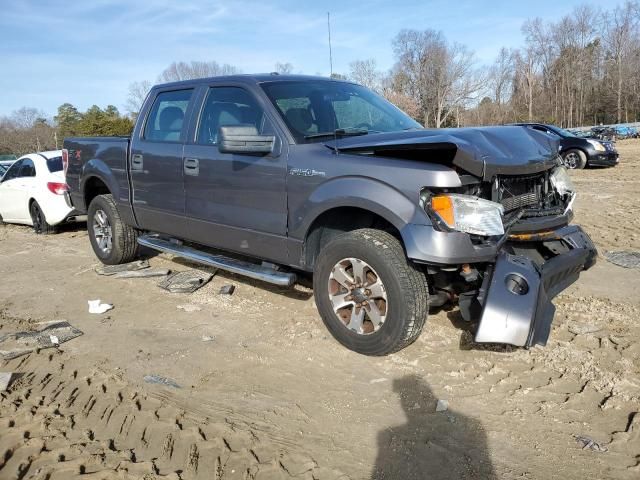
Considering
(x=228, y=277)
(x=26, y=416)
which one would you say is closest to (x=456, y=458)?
(x=26, y=416)

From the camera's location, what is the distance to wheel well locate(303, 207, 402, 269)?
3848 mm

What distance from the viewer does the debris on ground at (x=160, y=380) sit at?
346cm

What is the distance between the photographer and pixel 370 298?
3.60 meters

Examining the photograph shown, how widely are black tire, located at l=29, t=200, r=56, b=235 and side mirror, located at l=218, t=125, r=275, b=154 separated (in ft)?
20.8

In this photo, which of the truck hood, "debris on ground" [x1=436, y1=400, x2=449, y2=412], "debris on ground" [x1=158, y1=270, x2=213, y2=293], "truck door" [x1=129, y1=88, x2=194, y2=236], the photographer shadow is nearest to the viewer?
the photographer shadow

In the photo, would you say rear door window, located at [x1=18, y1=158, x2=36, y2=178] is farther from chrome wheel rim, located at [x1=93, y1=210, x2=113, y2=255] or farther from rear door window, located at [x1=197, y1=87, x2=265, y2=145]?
rear door window, located at [x1=197, y1=87, x2=265, y2=145]

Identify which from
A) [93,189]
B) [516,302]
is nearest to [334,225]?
[516,302]

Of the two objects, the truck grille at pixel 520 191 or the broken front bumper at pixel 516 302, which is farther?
the truck grille at pixel 520 191

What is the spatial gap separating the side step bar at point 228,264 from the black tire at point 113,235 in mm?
325

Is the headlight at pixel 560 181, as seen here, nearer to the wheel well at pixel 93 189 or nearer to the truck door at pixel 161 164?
the truck door at pixel 161 164

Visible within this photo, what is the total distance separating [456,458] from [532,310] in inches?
39.4

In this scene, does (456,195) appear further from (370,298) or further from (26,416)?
(26,416)

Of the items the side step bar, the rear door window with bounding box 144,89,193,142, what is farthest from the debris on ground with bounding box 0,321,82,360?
the rear door window with bounding box 144,89,193,142

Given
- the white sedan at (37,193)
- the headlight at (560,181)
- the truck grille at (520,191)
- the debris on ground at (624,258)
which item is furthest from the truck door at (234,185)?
the white sedan at (37,193)
